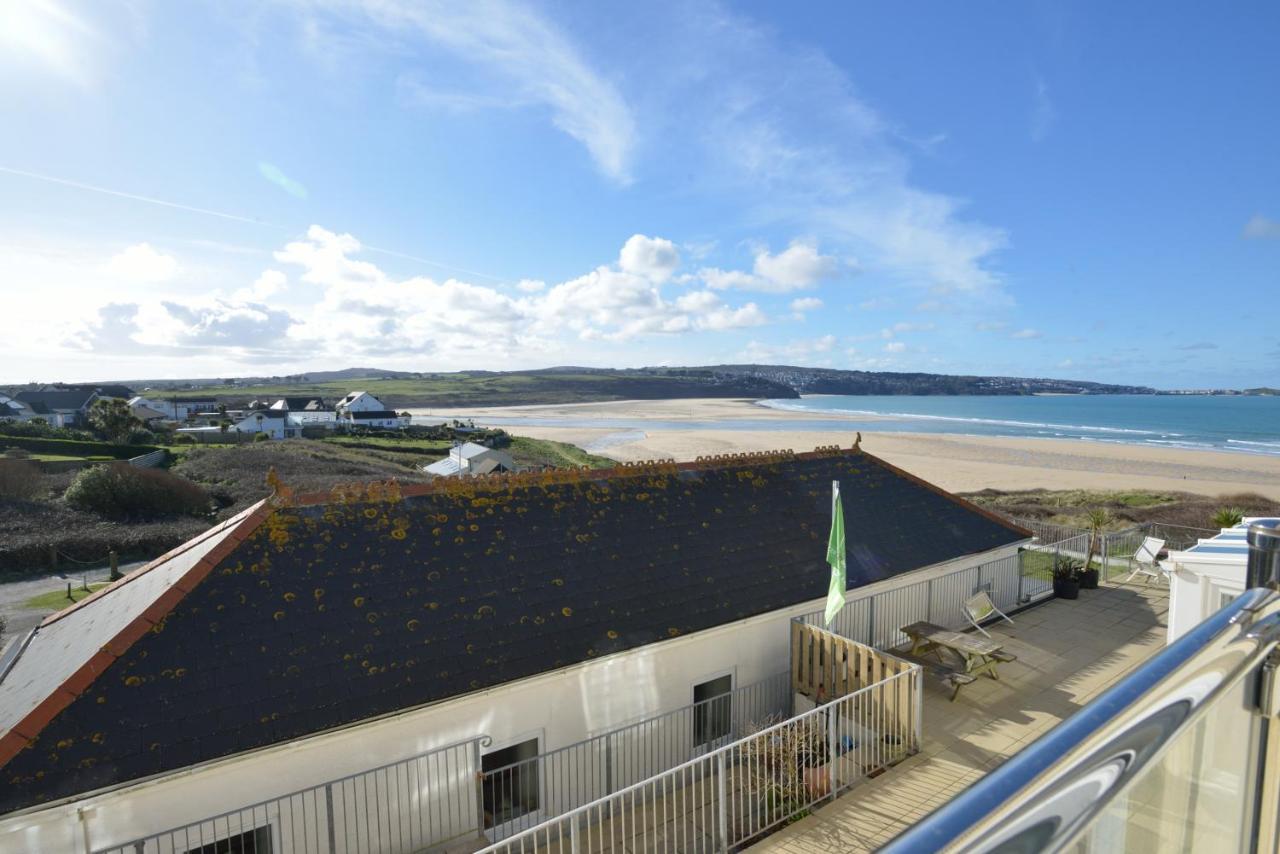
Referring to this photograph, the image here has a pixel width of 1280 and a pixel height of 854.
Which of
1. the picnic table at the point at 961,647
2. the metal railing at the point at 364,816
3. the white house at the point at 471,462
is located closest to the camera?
the metal railing at the point at 364,816

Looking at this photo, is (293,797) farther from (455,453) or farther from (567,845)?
(455,453)

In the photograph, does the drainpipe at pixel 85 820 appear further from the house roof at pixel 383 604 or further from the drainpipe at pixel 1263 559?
the drainpipe at pixel 1263 559

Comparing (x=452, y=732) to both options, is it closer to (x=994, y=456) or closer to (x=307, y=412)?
(x=994, y=456)

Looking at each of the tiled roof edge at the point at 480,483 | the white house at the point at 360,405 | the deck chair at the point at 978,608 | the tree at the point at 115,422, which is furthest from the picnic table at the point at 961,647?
the white house at the point at 360,405

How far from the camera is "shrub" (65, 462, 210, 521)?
32062 mm

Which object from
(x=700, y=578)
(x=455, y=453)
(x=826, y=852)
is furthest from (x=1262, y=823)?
(x=455, y=453)

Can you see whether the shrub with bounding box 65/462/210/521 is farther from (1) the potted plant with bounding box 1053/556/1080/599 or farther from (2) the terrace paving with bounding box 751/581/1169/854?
(1) the potted plant with bounding box 1053/556/1080/599

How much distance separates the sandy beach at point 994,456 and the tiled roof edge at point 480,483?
35392 mm

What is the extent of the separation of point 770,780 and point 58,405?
11487cm

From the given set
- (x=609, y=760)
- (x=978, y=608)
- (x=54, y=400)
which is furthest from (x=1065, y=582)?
(x=54, y=400)

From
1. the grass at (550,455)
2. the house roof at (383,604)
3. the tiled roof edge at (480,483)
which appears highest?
the tiled roof edge at (480,483)

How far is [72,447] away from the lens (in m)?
48.1

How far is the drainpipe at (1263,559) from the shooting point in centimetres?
185

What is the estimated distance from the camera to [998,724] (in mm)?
10633
